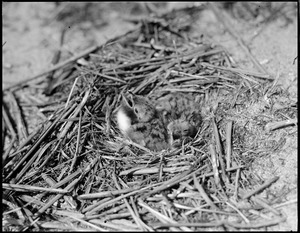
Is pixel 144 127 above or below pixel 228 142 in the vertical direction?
above

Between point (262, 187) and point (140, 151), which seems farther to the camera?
point (140, 151)

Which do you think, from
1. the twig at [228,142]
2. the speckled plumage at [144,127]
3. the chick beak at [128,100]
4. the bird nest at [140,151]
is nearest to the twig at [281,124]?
the bird nest at [140,151]

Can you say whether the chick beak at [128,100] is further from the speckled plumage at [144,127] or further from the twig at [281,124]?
the twig at [281,124]

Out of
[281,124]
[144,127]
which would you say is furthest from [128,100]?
[281,124]

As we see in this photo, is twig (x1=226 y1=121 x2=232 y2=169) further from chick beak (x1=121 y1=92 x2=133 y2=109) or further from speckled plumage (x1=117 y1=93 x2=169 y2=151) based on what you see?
chick beak (x1=121 y1=92 x2=133 y2=109)

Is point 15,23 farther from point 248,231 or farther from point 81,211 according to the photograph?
point 248,231

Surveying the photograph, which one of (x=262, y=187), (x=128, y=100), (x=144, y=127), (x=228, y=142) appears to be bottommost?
(x=262, y=187)

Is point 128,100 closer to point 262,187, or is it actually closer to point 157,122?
point 157,122

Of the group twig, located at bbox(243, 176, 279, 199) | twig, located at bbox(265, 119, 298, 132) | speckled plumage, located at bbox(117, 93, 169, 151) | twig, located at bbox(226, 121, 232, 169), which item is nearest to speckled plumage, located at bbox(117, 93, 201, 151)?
speckled plumage, located at bbox(117, 93, 169, 151)
